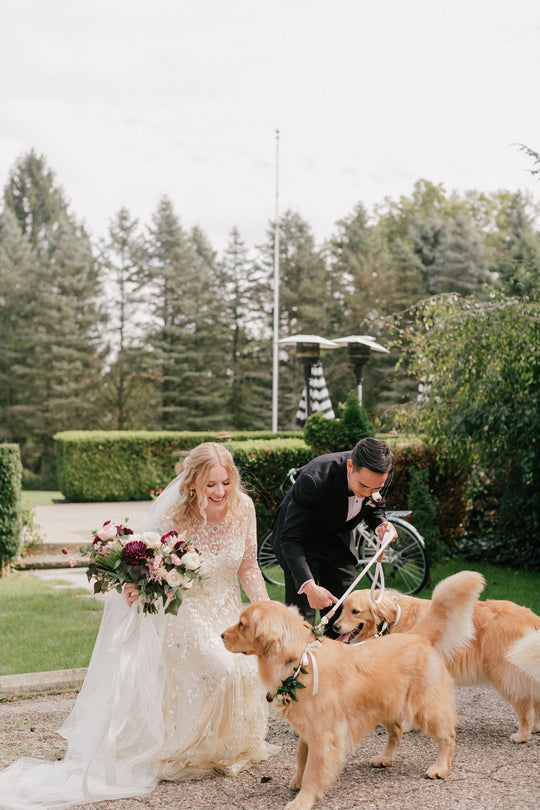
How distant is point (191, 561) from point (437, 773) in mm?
1674

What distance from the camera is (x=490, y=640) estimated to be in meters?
4.62

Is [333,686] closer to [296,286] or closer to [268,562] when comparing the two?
[268,562]

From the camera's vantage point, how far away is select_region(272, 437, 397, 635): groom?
14.2 ft

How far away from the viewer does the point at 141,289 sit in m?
40.4

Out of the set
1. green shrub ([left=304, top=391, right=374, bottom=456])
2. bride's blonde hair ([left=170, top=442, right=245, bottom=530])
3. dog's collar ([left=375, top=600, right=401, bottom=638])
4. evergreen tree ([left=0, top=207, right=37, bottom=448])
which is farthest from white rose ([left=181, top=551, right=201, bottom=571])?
evergreen tree ([left=0, top=207, right=37, bottom=448])

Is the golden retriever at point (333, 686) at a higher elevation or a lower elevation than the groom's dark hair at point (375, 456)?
lower

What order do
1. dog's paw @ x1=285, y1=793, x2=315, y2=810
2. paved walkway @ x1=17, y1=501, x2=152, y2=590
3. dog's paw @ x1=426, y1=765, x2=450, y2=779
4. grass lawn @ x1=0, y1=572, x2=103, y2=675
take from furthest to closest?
paved walkway @ x1=17, y1=501, x2=152, y2=590, grass lawn @ x1=0, y1=572, x2=103, y2=675, dog's paw @ x1=426, y1=765, x2=450, y2=779, dog's paw @ x1=285, y1=793, x2=315, y2=810

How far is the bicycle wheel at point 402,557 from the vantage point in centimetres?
866

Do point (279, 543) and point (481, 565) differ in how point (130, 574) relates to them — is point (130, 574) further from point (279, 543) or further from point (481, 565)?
point (481, 565)

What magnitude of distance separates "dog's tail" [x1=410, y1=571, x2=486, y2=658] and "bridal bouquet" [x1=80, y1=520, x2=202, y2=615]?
1326 millimetres

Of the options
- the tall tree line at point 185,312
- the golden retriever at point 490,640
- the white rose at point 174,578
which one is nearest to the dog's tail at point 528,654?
the golden retriever at point 490,640

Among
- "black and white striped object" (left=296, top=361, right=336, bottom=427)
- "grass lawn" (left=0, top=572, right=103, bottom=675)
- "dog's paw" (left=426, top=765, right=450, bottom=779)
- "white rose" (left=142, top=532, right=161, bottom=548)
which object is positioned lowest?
"grass lawn" (left=0, top=572, right=103, bottom=675)

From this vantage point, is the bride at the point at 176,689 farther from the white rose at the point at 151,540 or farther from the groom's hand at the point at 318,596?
the groom's hand at the point at 318,596

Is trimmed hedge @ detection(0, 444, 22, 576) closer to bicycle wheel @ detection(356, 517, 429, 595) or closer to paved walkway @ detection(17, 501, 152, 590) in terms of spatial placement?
paved walkway @ detection(17, 501, 152, 590)
